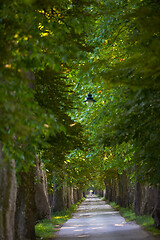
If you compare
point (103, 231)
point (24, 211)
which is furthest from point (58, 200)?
point (24, 211)

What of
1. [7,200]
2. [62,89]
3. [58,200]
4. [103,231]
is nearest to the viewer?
[7,200]

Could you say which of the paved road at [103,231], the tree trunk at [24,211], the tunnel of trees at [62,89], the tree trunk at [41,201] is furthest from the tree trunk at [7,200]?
the tree trunk at [41,201]

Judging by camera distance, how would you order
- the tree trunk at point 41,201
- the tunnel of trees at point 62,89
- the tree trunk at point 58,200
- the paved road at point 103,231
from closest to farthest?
the tunnel of trees at point 62,89, the paved road at point 103,231, the tree trunk at point 41,201, the tree trunk at point 58,200

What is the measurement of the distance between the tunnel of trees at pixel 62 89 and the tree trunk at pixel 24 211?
3cm

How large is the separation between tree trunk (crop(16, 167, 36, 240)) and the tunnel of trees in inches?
1.2

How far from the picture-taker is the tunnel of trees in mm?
5832

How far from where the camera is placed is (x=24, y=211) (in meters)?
12.0

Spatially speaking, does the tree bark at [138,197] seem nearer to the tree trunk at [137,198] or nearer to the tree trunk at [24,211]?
the tree trunk at [137,198]

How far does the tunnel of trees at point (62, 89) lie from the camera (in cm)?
583

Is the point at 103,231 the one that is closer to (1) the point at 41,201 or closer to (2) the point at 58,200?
(1) the point at 41,201

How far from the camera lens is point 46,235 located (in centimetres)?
1515

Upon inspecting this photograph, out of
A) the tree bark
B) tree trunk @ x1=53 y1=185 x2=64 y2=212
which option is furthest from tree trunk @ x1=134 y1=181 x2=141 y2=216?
tree trunk @ x1=53 y1=185 x2=64 y2=212

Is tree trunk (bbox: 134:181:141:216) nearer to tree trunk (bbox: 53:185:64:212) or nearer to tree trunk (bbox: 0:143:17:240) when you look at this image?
tree trunk (bbox: 53:185:64:212)

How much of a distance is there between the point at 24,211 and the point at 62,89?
4901 millimetres
